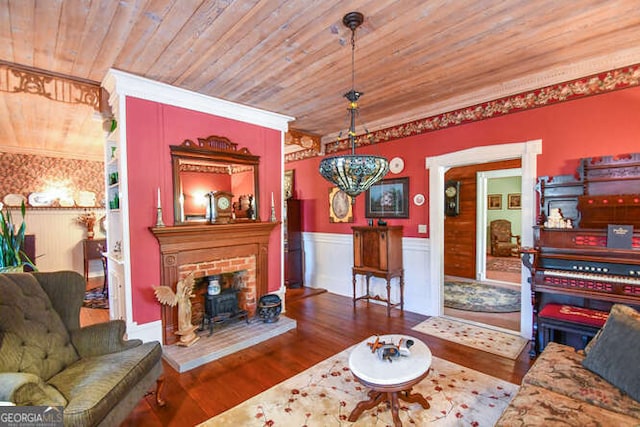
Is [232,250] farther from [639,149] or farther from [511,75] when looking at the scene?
[639,149]

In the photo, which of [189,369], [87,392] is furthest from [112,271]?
[87,392]

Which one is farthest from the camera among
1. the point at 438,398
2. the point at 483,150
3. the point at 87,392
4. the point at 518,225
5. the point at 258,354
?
the point at 518,225

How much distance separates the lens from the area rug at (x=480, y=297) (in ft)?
14.4

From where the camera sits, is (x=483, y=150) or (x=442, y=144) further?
(x=442, y=144)

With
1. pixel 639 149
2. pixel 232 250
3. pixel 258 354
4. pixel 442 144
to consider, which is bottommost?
pixel 258 354

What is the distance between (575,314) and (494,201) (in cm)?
708

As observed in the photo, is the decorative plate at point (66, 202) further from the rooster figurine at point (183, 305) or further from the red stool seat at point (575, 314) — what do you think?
the red stool seat at point (575, 314)

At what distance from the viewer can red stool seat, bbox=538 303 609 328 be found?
8.12ft

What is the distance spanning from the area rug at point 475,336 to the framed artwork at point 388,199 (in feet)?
4.92

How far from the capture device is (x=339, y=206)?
516 centimetres

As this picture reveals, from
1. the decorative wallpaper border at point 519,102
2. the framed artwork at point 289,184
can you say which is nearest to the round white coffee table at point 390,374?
the decorative wallpaper border at point 519,102

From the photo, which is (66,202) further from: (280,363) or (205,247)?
(280,363)

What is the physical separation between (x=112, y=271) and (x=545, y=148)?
5.10 metres

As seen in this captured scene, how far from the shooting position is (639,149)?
265cm
